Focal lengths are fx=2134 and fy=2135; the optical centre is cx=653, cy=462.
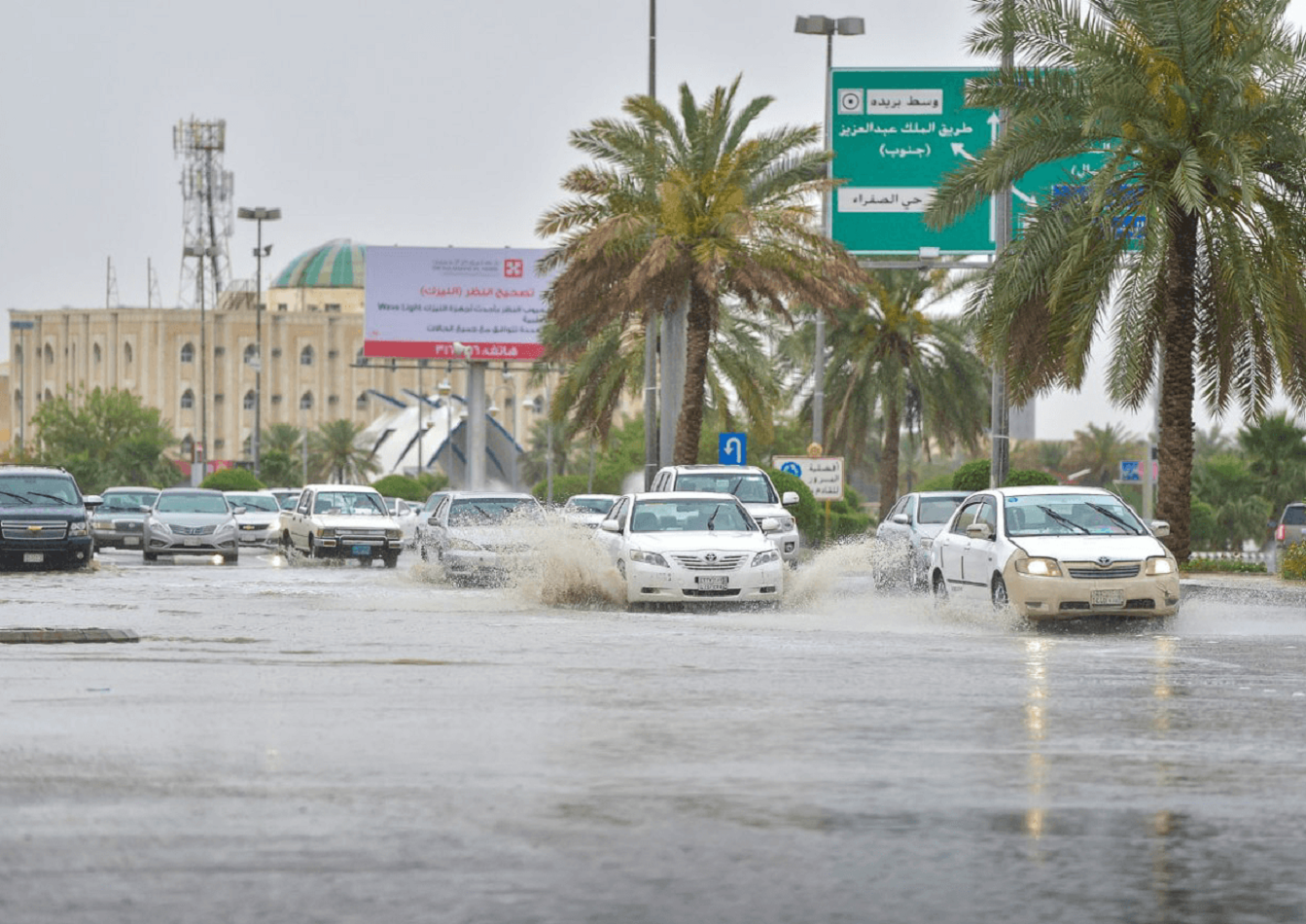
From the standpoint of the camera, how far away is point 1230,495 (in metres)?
64.4


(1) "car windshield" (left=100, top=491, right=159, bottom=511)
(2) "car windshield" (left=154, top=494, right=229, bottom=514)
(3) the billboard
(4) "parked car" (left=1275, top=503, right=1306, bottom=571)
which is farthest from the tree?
(4) "parked car" (left=1275, top=503, right=1306, bottom=571)

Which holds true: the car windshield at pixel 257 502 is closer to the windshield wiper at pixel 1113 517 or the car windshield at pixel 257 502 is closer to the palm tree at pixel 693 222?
the palm tree at pixel 693 222

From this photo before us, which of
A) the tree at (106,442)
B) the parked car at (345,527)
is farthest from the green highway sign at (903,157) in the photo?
the tree at (106,442)

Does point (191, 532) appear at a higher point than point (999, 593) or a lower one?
higher

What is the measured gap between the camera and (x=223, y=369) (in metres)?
169

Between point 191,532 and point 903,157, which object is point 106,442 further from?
point 903,157

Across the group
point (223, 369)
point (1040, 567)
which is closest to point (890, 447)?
point (1040, 567)

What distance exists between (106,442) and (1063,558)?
10789 centimetres

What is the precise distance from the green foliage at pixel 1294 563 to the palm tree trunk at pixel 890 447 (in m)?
22.5

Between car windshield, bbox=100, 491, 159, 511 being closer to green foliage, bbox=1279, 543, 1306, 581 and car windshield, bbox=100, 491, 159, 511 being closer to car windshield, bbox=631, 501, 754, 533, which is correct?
car windshield, bbox=631, 501, 754, 533

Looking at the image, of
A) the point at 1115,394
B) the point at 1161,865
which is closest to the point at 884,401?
the point at 1115,394

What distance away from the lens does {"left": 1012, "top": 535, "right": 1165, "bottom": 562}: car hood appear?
20.7 meters

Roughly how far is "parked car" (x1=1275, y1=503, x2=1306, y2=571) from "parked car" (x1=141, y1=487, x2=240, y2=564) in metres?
19.5

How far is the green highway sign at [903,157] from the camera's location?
37938 mm
